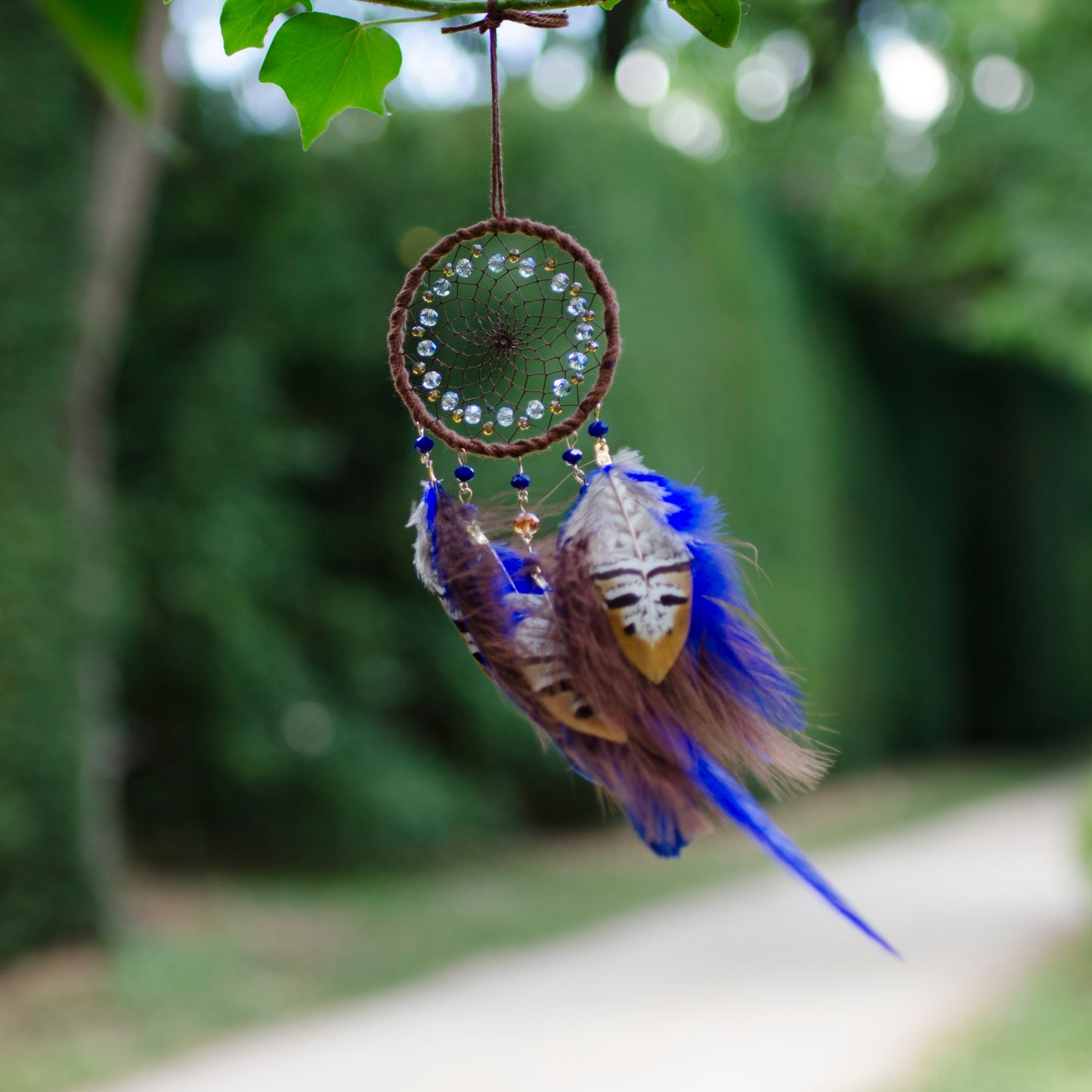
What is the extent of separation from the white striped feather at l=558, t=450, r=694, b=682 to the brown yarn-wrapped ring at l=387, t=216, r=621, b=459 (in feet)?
0.25

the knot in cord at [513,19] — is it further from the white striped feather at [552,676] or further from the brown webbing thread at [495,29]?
the white striped feather at [552,676]

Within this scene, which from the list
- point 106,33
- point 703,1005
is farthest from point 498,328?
point 703,1005

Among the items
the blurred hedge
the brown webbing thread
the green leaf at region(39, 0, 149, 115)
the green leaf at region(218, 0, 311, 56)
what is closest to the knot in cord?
the brown webbing thread

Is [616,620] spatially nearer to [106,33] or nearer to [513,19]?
[513,19]

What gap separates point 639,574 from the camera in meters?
1.03

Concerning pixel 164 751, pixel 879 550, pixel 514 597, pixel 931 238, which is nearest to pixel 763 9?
pixel 931 238

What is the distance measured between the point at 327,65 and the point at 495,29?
5.4 inches

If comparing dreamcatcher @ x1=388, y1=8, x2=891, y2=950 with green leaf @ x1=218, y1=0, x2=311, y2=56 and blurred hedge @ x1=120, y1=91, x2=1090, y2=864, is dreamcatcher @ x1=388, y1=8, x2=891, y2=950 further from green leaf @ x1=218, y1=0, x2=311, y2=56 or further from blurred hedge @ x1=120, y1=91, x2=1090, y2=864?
blurred hedge @ x1=120, y1=91, x2=1090, y2=864

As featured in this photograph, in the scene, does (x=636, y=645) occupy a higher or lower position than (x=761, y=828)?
higher

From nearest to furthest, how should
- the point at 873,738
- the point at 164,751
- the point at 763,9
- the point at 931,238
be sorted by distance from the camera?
the point at 164,751 < the point at 931,238 < the point at 873,738 < the point at 763,9

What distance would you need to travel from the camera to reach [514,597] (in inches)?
42.1

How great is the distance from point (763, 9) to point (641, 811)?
1443 cm

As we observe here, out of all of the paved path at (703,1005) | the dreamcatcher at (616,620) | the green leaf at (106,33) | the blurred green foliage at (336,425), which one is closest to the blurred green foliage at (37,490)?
the blurred green foliage at (336,425)

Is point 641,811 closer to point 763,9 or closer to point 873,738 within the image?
point 873,738
